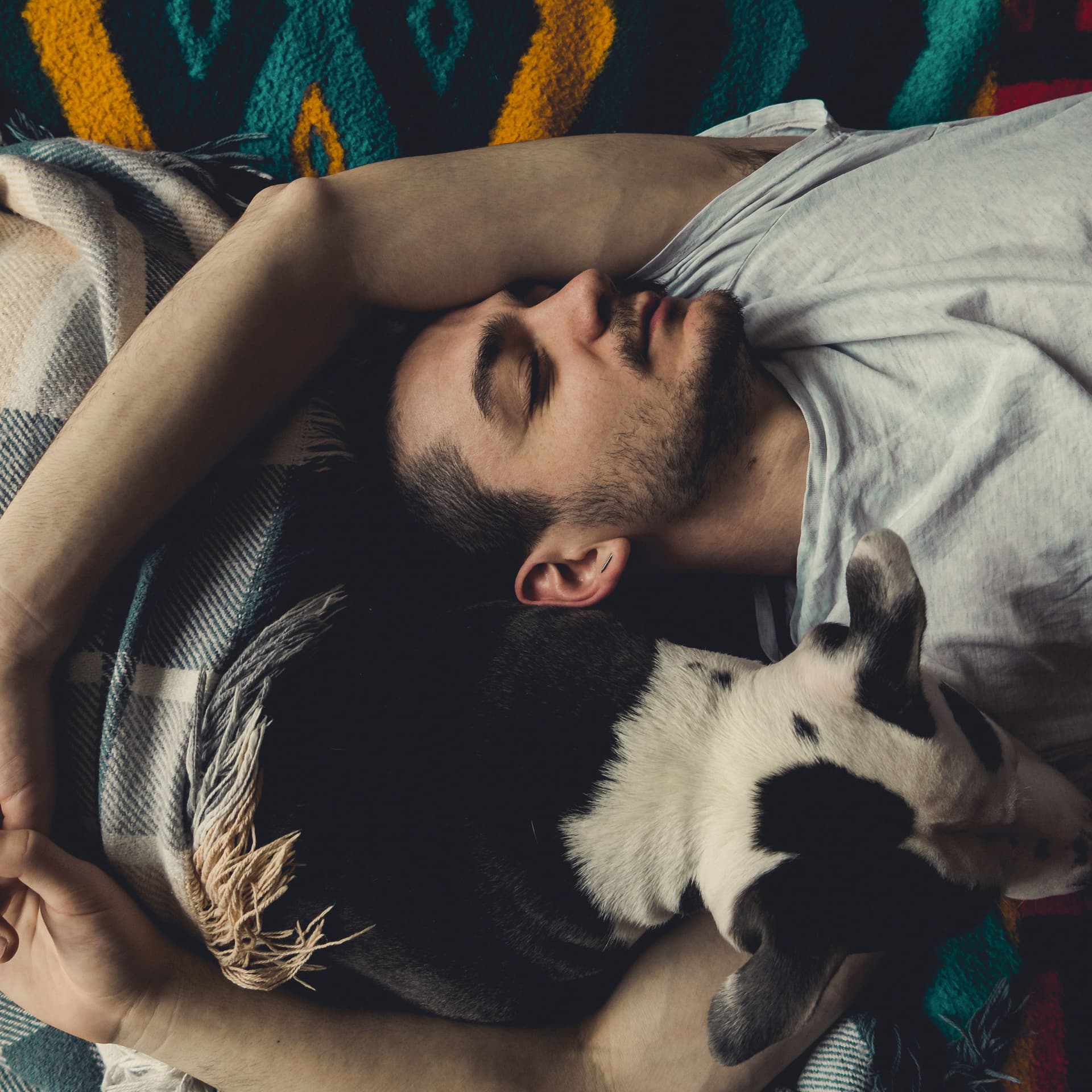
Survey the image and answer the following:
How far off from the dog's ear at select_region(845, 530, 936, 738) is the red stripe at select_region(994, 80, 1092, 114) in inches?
38.3

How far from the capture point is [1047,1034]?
3.79 ft

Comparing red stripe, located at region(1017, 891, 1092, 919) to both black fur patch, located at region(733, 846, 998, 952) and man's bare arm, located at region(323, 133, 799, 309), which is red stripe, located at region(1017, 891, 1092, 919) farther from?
man's bare arm, located at region(323, 133, 799, 309)

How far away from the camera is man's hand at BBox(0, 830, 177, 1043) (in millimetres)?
869

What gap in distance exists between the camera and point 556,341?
3.76 feet

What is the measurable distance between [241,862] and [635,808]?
425 millimetres

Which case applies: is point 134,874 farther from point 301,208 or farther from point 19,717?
point 301,208

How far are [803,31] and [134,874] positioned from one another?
59.6 inches

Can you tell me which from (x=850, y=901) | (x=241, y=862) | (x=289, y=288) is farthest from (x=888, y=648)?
(x=289, y=288)

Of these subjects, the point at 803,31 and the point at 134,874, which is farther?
the point at 803,31

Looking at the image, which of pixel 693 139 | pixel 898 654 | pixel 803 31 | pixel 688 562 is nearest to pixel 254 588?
pixel 688 562

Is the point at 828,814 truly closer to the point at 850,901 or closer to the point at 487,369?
the point at 850,901

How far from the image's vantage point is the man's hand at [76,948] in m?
0.87

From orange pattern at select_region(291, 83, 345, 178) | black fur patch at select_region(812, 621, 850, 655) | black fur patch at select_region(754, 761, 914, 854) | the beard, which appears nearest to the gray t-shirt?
Result: the beard

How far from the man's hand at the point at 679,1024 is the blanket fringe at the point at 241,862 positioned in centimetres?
33
